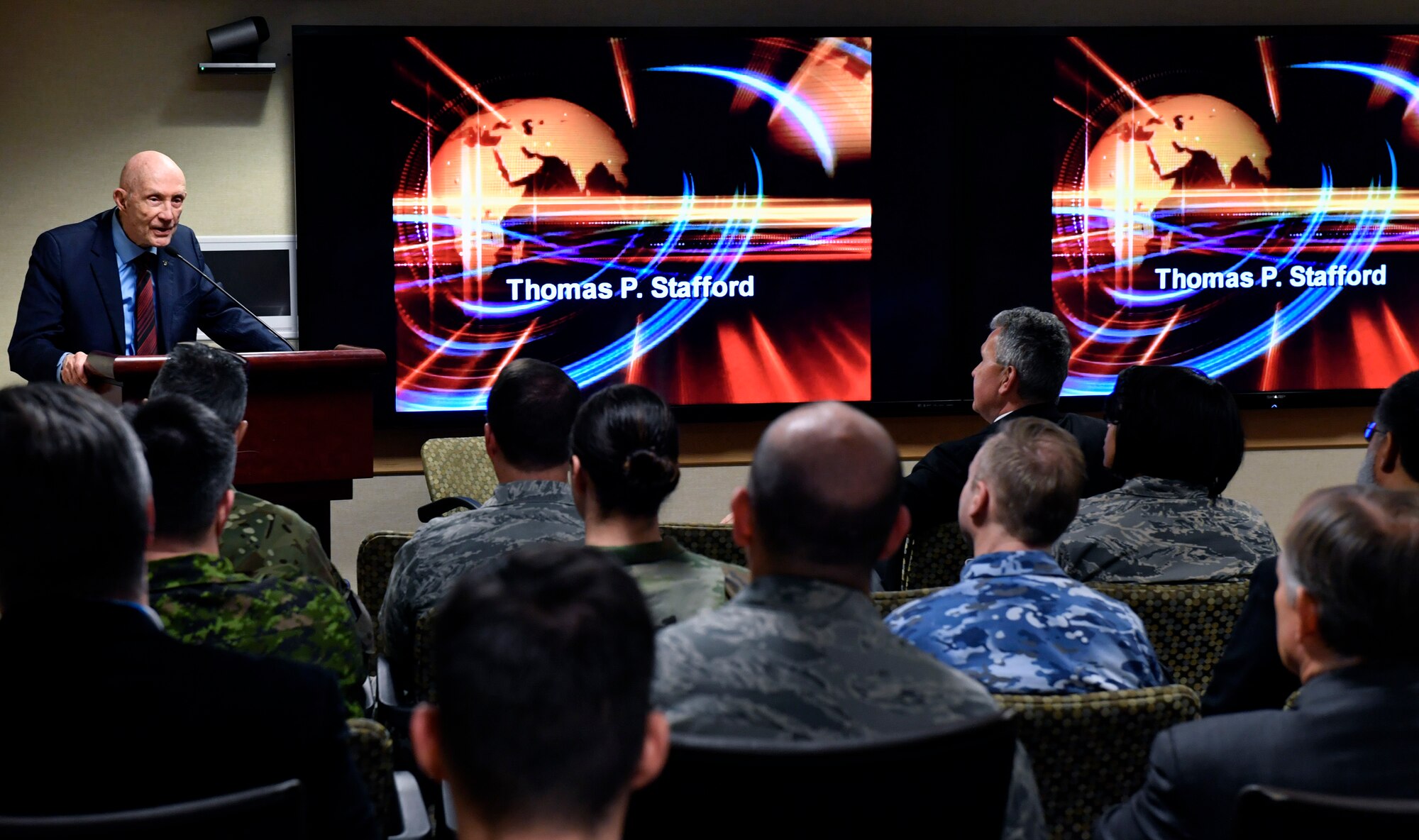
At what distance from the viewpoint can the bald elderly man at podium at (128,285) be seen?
14.5 feet

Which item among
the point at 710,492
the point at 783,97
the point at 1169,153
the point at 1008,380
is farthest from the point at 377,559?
the point at 1169,153

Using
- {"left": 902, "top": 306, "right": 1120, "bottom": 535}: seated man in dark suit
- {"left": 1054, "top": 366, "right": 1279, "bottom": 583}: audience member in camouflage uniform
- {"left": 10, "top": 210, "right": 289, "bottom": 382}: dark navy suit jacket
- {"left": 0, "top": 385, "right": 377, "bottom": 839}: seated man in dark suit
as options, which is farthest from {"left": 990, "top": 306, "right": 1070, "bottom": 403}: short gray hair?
{"left": 0, "top": 385, "right": 377, "bottom": 839}: seated man in dark suit

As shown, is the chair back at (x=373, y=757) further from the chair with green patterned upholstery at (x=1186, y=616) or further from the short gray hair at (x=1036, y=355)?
the short gray hair at (x=1036, y=355)

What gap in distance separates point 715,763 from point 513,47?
4.36m

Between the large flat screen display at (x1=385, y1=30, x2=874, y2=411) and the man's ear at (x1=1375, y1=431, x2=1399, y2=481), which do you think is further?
the large flat screen display at (x1=385, y1=30, x2=874, y2=411)

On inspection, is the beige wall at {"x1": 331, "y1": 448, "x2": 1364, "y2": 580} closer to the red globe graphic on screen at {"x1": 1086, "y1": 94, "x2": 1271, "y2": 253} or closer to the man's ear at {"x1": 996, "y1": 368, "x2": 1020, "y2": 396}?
the red globe graphic on screen at {"x1": 1086, "y1": 94, "x2": 1271, "y2": 253}

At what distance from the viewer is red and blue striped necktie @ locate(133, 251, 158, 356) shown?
4.48m

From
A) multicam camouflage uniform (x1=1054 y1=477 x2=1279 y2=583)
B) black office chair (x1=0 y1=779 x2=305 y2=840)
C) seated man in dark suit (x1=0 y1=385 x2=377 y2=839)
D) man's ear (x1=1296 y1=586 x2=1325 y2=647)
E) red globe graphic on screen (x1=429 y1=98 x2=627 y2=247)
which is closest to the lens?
black office chair (x1=0 y1=779 x2=305 y2=840)

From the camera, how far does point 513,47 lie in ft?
17.2

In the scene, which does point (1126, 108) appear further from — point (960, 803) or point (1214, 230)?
point (960, 803)

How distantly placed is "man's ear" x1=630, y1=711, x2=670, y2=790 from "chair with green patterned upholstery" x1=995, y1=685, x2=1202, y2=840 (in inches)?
27.3

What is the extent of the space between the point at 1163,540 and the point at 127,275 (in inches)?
133

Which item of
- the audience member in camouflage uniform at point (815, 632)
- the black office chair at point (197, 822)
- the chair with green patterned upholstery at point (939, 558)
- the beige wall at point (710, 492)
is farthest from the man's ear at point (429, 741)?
the beige wall at point (710, 492)

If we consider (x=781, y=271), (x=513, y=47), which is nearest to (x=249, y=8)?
(x=513, y=47)
